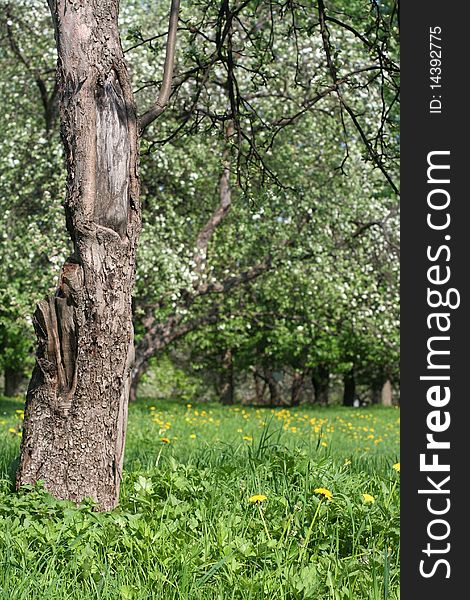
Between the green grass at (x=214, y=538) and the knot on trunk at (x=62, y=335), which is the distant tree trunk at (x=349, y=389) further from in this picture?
the knot on trunk at (x=62, y=335)

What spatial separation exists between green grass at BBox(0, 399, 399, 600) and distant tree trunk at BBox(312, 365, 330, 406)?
25.6 metres

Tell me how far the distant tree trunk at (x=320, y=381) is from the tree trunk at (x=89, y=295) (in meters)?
25.9

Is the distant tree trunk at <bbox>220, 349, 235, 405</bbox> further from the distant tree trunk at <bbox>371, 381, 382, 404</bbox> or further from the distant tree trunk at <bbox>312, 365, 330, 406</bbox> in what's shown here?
the distant tree trunk at <bbox>371, 381, 382, 404</bbox>

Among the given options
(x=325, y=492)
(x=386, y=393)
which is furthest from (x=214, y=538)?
(x=386, y=393)

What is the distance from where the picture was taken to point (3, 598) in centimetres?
274

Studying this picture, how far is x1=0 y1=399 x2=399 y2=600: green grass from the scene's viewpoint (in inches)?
114

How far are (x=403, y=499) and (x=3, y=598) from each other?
1455 millimetres

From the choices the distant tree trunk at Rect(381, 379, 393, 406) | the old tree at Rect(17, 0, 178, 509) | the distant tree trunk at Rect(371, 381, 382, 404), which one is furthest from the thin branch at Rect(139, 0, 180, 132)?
the distant tree trunk at Rect(371, 381, 382, 404)

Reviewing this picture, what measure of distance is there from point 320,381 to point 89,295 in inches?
1119

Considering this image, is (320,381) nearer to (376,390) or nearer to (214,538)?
(376,390)

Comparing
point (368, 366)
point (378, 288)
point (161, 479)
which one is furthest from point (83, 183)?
point (368, 366)

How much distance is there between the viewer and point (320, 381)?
1256 inches

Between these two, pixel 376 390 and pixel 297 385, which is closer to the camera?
pixel 297 385

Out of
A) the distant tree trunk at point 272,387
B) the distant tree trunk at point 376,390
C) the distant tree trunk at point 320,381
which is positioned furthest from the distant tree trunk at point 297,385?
the distant tree trunk at point 376,390
